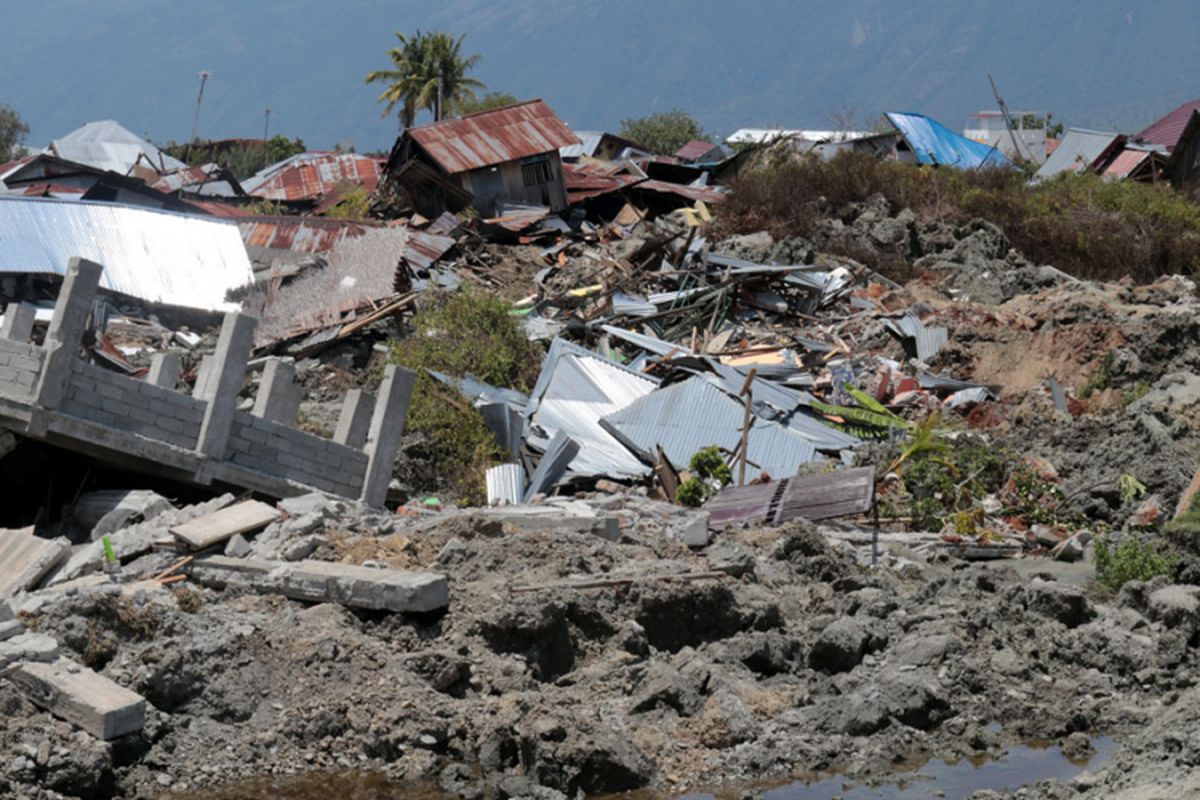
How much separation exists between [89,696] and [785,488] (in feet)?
25.0

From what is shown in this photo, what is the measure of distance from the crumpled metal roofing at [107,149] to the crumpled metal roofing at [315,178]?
26.6 ft

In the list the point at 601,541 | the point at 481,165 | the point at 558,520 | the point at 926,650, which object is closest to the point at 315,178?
the point at 481,165

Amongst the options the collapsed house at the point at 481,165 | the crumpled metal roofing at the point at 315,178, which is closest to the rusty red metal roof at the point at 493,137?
the collapsed house at the point at 481,165

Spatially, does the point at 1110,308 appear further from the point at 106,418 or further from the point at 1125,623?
the point at 106,418

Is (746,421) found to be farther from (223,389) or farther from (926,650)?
(926,650)

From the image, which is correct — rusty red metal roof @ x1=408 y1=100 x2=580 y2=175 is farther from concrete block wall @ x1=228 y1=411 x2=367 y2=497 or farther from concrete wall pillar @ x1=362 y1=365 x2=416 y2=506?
concrete block wall @ x1=228 y1=411 x2=367 y2=497

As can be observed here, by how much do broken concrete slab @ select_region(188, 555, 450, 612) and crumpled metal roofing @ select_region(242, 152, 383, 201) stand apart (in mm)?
28321

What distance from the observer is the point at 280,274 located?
23125 mm

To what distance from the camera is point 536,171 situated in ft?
104

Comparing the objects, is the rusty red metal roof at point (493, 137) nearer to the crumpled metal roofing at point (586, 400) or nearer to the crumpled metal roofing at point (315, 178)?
the crumpled metal roofing at point (315, 178)

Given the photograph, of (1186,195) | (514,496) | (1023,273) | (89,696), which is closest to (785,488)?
(514,496)

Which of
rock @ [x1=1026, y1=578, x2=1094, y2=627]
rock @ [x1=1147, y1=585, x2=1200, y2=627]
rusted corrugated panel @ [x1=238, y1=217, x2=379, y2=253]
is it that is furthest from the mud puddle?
rusted corrugated panel @ [x1=238, y1=217, x2=379, y2=253]

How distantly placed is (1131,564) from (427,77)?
163 feet

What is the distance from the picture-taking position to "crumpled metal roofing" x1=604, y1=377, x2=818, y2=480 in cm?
1667
